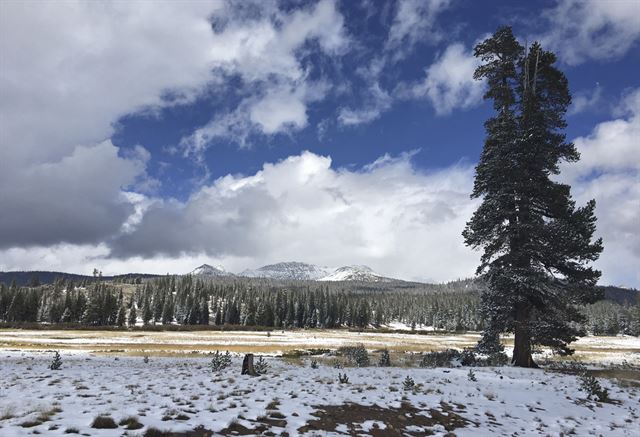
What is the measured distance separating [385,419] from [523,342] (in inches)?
540

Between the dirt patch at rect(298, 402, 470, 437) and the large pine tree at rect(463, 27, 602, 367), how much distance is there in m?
11.0

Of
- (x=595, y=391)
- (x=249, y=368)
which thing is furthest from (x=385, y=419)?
(x=249, y=368)

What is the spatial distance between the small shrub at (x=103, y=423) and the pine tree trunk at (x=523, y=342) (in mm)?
18847

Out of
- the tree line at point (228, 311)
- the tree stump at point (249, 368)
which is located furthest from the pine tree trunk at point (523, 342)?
the tree line at point (228, 311)

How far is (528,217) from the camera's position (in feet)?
70.8

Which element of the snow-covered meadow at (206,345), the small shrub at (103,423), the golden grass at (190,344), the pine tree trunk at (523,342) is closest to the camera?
the small shrub at (103,423)

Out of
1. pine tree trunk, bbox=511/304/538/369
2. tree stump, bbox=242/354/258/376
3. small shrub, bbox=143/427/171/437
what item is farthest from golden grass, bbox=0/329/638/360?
small shrub, bbox=143/427/171/437

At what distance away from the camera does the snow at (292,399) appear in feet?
29.4

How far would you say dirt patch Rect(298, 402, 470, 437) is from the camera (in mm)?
9219

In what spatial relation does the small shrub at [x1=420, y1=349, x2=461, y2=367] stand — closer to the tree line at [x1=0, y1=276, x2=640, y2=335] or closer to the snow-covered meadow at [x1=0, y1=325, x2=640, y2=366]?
the snow-covered meadow at [x1=0, y1=325, x2=640, y2=366]

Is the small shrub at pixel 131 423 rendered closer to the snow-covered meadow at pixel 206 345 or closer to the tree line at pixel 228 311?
the snow-covered meadow at pixel 206 345

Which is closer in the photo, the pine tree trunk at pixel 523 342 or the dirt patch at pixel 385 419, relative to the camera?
the dirt patch at pixel 385 419

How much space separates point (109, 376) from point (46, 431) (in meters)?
9.84

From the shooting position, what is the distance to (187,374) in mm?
17203
